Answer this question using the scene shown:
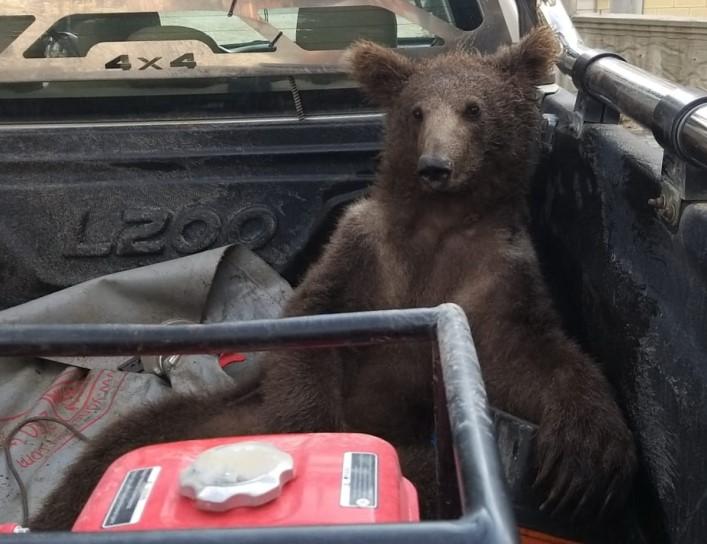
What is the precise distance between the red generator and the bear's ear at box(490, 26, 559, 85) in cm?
165

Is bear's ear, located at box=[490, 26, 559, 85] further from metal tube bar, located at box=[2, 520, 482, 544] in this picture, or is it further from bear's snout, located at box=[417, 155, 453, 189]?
metal tube bar, located at box=[2, 520, 482, 544]

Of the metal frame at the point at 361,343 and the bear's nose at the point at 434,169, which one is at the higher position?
the metal frame at the point at 361,343

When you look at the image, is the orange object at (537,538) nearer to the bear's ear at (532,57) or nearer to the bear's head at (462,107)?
the bear's head at (462,107)

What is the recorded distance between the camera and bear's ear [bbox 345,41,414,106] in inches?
109

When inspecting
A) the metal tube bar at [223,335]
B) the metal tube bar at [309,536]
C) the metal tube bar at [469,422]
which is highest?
the metal tube bar at [309,536]

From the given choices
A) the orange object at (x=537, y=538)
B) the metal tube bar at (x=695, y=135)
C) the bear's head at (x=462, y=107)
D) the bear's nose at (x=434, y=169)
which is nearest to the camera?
the metal tube bar at (x=695, y=135)

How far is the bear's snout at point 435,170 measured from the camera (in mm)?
2445

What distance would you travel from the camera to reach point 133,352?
139cm

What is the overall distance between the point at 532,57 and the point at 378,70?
0.46 m

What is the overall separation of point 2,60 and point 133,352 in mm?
1914

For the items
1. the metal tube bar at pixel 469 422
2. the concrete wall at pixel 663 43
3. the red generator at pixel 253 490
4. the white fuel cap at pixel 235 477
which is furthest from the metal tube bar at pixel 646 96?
the concrete wall at pixel 663 43

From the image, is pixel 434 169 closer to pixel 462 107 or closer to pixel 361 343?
pixel 462 107

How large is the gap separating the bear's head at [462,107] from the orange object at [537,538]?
0.93 m

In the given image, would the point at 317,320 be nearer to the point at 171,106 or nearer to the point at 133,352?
the point at 133,352
